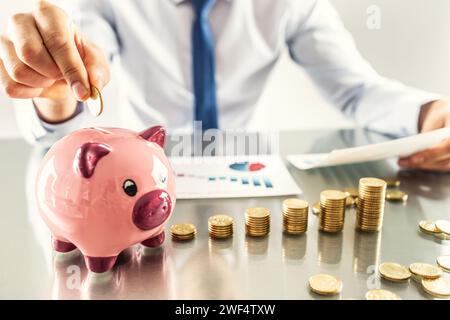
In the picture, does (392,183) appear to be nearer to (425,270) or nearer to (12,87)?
(425,270)

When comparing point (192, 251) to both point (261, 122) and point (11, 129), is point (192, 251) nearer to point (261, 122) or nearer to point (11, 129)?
point (261, 122)

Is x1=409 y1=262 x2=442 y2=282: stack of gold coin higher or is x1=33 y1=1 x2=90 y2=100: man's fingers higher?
x1=33 y1=1 x2=90 y2=100: man's fingers

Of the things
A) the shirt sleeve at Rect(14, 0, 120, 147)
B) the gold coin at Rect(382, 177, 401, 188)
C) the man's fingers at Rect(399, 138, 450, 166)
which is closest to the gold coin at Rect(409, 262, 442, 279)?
the gold coin at Rect(382, 177, 401, 188)

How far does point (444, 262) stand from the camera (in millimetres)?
767

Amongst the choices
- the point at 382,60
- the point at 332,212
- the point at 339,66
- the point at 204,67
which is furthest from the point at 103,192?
the point at 382,60

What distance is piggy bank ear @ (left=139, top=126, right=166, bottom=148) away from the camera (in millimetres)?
766

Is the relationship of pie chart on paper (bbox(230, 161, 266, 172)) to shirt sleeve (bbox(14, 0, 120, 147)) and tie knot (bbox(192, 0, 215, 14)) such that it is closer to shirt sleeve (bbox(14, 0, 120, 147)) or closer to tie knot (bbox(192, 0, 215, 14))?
shirt sleeve (bbox(14, 0, 120, 147))

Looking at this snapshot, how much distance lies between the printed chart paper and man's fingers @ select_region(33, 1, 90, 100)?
22.3 inches

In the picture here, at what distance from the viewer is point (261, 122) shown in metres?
1.68

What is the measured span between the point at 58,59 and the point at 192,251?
37 cm

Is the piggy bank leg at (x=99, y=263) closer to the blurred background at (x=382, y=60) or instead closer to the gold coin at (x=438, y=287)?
the gold coin at (x=438, y=287)

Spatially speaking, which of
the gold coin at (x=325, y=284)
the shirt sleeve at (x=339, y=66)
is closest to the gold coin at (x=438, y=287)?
the gold coin at (x=325, y=284)
